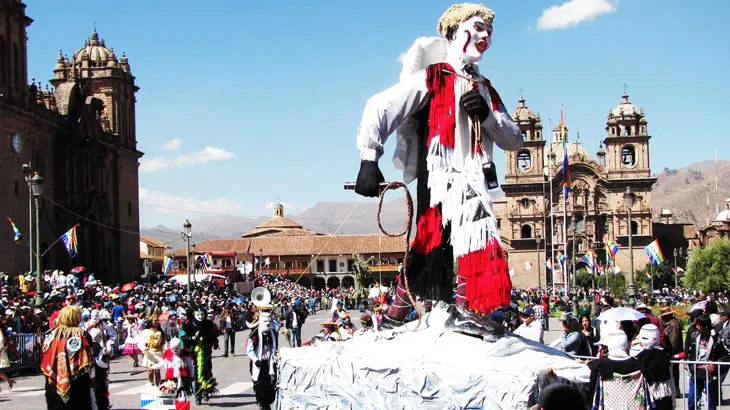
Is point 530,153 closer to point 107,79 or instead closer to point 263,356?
point 107,79

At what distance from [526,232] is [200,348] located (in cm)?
7833

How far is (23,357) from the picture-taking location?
1761cm

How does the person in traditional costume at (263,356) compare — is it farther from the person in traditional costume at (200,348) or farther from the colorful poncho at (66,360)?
the colorful poncho at (66,360)

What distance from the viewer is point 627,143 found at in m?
89.9

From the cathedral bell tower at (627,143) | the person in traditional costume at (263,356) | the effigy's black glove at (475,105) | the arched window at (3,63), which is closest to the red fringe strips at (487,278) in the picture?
the effigy's black glove at (475,105)

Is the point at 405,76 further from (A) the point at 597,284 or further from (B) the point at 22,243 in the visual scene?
(A) the point at 597,284

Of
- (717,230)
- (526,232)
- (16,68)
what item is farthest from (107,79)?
(717,230)

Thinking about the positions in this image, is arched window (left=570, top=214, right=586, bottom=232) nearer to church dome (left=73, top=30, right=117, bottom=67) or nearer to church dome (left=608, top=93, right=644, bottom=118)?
church dome (left=608, top=93, right=644, bottom=118)

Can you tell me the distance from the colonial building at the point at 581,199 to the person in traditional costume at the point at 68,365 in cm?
8097

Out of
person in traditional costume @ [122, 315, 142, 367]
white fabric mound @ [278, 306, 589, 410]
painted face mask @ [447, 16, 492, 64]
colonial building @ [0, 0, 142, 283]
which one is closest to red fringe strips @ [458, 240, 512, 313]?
white fabric mound @ [278, 306, 589, 410]

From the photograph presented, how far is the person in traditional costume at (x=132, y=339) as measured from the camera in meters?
19.0

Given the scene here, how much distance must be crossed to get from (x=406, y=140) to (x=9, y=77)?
1326 inches

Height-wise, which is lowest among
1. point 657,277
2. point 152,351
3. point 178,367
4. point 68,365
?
point 657,277

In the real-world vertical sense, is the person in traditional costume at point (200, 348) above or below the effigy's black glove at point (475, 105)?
below
